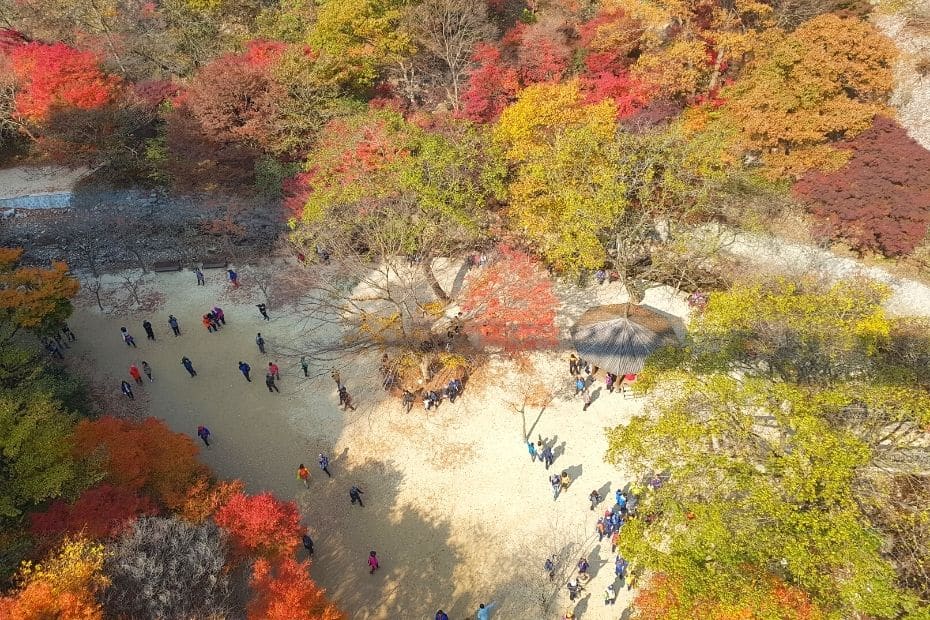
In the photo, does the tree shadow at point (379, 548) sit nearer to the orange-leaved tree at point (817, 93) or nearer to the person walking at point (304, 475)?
the person walking at point (304, 475)

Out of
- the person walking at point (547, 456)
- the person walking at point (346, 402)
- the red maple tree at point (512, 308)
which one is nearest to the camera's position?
the person walking at point (547, 456)

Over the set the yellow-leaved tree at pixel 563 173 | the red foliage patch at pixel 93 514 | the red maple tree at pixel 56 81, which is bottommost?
the red foliage patch at pixel 93 514

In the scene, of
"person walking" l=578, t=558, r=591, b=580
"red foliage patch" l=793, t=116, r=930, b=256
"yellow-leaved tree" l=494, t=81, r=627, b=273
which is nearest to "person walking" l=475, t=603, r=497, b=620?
"person walking" l=578, t=558, r=591, b=580

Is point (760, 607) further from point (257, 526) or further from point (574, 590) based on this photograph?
point (257, 526)

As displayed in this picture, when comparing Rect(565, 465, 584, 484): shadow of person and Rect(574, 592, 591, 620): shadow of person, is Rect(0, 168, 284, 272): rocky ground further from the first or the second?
Rect(574, 592, 591, 620): shadow of person

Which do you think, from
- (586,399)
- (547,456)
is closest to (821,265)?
(586,399)

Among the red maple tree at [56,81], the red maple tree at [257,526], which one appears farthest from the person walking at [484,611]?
the red maple tree at [56,81]

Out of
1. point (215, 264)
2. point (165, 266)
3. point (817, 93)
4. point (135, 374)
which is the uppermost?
point (817, 93)
